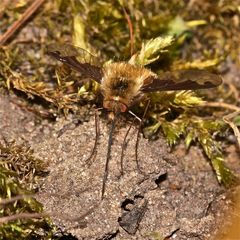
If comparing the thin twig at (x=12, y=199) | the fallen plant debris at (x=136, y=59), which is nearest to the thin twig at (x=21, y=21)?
the fallen plant debris at (x=136, y=59)

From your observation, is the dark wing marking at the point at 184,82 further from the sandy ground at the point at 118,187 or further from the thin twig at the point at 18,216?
the thin twig at the point at 18,216

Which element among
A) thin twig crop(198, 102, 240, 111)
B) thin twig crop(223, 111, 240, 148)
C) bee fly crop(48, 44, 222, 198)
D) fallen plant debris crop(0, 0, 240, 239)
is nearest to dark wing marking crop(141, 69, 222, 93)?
bee fly crop(48, 44, 222, 198)

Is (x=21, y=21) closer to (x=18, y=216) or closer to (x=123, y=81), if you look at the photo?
(x=123, y=81)

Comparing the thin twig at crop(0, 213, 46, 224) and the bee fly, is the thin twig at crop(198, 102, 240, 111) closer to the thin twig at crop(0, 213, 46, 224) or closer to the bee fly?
the bee fly

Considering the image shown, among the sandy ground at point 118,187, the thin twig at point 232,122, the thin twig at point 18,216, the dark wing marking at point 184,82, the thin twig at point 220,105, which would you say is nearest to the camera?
the thin twig at point 18,216

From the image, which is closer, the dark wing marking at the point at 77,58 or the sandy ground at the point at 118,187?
the sandy ground at the point at 118,187

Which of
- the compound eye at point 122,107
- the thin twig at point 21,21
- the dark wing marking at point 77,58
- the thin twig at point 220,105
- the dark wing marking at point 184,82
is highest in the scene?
the thin twig at point 21,21

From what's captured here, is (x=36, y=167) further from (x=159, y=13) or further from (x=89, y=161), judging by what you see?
(x=159, y=13)

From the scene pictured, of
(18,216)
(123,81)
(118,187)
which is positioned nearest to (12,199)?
(18,216)
